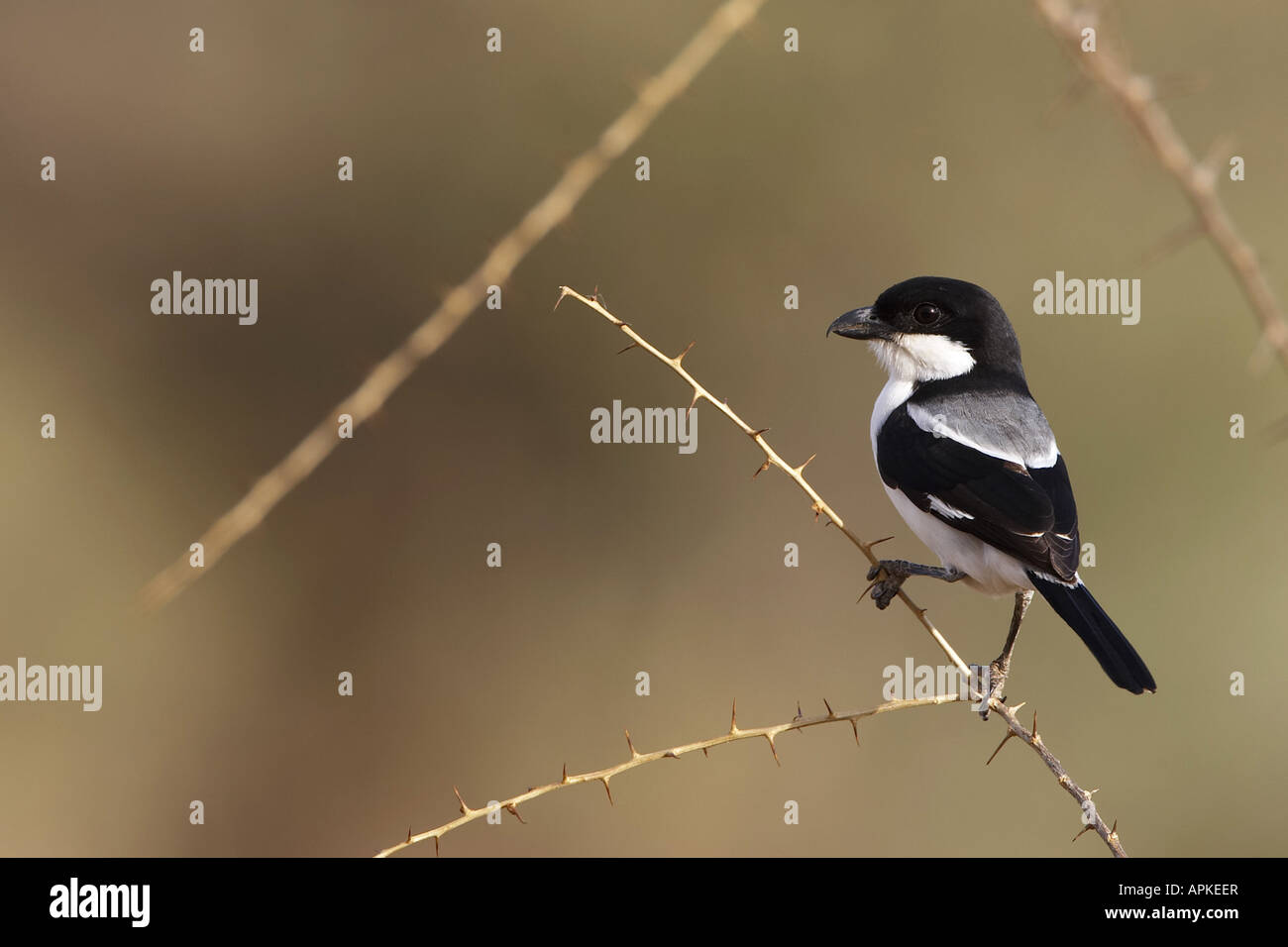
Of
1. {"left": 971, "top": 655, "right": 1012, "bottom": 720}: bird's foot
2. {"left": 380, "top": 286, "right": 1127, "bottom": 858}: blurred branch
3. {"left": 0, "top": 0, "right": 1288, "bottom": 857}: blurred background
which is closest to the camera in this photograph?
{"left": 380, "top": 286, "right": 1127, "bottom": 858}: blurred branch

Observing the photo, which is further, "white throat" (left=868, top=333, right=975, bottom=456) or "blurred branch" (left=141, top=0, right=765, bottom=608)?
"white throat" (left=868, top=333, right=975, bottom=456)

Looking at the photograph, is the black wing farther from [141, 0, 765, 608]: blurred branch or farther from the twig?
[141, 0, 765, 608]: blurred branch

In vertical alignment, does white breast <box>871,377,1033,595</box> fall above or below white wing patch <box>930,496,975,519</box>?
below

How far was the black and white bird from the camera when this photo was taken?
3.95m

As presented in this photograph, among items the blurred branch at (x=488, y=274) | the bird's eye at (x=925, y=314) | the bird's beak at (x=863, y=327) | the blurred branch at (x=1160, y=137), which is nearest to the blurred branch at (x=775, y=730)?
the blurred branch at (x=488, y=274)

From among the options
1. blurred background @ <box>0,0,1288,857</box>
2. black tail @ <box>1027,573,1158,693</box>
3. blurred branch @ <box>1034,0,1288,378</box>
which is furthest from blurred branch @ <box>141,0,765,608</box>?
blurred background @ <box>0,0,1288,857</box>

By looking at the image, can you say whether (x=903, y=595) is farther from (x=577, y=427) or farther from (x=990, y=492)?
(x=577, y=427)

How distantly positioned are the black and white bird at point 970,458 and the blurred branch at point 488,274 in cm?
250

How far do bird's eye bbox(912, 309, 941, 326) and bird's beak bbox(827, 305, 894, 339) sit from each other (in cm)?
10

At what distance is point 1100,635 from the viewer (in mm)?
3678

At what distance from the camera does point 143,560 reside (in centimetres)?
672

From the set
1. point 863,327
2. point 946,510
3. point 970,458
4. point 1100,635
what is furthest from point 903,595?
point 863,327

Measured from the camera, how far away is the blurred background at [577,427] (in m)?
6.68

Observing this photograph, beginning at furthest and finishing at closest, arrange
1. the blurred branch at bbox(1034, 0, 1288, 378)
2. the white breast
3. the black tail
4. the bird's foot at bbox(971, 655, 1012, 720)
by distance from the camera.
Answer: the white breast, the bird's foot at bbox(971, 655, 1012, 720), the black tail, the blurred branch at bbox(1034, 0, 1288, 378)
